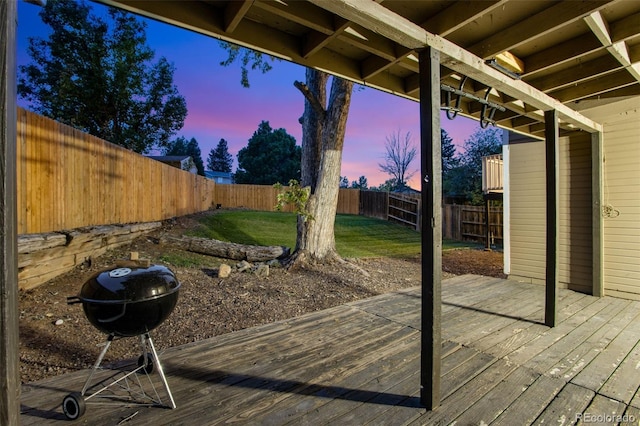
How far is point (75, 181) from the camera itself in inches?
204

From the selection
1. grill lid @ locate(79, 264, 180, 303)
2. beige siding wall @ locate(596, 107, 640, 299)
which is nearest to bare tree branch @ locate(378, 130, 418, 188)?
beige siding wall @ locate(596, 107, 640, 299)

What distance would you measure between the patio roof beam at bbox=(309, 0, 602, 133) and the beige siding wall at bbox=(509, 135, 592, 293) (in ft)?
7.97

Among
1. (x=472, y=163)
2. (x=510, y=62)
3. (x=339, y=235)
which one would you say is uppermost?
(x=472, y=163)

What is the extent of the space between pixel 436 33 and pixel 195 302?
4.19m

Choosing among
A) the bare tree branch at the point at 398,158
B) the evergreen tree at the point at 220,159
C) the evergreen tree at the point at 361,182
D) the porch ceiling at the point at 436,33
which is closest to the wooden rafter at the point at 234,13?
the porch ceiling at the point at 436,33

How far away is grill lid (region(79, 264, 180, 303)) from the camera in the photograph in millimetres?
1640

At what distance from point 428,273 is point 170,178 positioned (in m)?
9.87

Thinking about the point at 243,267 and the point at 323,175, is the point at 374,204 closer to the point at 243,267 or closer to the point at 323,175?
the point at 323,175

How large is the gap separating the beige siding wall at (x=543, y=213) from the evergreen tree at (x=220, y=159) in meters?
57.2

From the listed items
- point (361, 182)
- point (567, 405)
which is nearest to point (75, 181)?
point (567, 405)

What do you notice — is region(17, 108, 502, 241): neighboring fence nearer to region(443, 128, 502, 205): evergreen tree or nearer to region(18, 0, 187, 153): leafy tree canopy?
region(18, 0, 187, 153): leafy tree canopy

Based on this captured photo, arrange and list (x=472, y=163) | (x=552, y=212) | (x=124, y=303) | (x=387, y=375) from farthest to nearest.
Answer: (x=472, y=163)
(x=552, y=212)
(x=387, y=375)
(x=124, y=303)

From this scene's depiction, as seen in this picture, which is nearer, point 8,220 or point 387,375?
point 8,220

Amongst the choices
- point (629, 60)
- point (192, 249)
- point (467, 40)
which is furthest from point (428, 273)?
point (192, 249)
